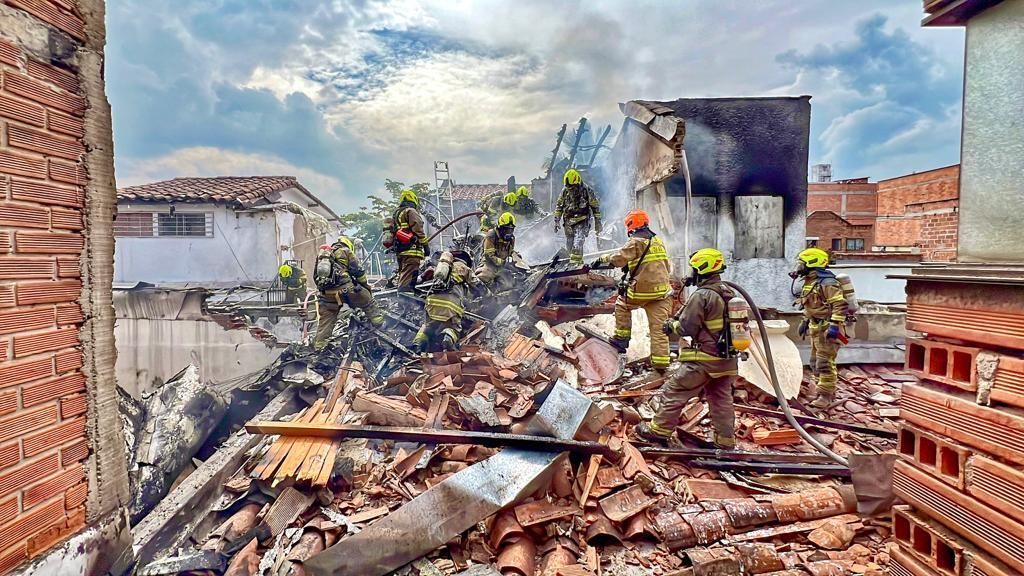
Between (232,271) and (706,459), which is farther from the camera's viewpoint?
(232,271)

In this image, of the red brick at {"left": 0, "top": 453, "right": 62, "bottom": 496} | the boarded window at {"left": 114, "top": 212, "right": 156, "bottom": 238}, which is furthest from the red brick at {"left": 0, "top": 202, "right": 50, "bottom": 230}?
the boarded window at {"left": 114, "top": 212, "right": 156, "bottom": 238}

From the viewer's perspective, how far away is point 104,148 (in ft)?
7.24

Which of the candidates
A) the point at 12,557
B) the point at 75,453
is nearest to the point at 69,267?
the point at 75,453

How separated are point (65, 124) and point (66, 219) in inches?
17.2

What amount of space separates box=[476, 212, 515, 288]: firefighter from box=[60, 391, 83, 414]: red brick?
654 centimetres

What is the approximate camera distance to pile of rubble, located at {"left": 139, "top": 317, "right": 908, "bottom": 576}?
2924mm

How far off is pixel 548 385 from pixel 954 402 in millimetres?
3393

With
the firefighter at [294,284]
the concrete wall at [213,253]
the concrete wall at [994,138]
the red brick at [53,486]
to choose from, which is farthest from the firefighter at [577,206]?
the concrete wall at [213,253]

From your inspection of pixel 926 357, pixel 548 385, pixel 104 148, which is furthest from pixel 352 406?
pixel 926 357

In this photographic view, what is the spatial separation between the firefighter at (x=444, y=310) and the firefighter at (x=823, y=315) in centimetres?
486

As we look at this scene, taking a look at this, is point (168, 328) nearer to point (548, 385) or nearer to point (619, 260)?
point (548, 385)

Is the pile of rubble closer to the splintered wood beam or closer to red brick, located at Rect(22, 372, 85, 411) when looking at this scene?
the splintered wood beam

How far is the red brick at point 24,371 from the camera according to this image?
1.82 metres

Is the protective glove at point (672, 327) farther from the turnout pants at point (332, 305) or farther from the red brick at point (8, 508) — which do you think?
the red brick at point (8, 508)
